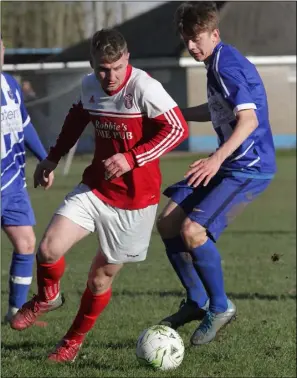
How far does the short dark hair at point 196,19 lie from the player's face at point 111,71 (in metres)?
0.41

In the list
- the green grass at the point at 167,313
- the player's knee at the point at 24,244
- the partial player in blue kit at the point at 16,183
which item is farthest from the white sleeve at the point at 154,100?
the player's knee at the point at 24,244

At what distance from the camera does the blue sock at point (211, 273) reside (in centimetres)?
538

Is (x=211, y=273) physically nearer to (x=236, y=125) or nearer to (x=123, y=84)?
(x=236, y=125)

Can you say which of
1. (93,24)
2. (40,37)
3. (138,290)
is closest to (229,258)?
(138,290)

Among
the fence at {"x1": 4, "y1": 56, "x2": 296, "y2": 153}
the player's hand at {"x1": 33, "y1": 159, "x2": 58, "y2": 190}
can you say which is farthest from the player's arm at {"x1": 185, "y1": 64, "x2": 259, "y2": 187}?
the fence at {"x1": 4, "y1": 56, "x2": 296, "y2": 153}

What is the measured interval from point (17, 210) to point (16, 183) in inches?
8.5

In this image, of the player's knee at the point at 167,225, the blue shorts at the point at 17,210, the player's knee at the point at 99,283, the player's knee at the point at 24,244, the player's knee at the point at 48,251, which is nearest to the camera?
the player's knee at the point at 48,251

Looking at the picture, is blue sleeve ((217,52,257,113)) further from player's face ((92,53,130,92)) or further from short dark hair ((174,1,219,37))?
player's face ((92,53,130,92))

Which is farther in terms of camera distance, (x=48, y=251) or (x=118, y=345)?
(x=118, y=345)

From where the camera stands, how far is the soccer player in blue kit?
4.81m

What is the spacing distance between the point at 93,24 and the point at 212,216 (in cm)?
873

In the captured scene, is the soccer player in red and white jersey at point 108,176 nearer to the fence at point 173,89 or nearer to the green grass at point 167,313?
the green grass at point 167,313

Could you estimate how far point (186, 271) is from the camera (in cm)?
569

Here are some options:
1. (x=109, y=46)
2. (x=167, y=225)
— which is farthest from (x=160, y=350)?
(x=109, y=46)
